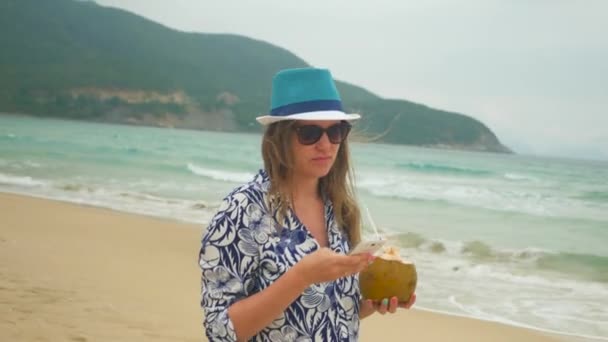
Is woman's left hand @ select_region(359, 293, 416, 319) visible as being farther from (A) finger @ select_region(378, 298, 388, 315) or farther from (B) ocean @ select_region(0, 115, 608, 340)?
(B) ocean @ select_region(0, 115, 608, 340)

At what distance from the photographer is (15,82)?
8825 cm

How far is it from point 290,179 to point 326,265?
0.39 meters

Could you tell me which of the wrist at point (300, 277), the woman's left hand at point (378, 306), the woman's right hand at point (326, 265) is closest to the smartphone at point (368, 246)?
the woman's right hand at point (326, 265)

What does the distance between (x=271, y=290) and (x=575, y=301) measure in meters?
7.56

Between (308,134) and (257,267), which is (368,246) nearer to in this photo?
(257,267)

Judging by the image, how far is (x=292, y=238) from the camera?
6.25 ft

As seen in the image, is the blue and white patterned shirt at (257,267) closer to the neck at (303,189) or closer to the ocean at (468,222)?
the neck at (303,189)

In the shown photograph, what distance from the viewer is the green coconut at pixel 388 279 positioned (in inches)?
81.1

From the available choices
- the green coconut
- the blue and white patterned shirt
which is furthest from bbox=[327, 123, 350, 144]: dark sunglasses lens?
the green coconut

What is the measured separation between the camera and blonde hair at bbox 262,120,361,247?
1944 millimetres

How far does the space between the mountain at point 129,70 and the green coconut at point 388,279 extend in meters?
67.6

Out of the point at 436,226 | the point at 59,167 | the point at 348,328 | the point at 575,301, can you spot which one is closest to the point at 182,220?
the point at 436,226

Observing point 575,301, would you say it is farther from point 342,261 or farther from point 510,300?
point 342,261

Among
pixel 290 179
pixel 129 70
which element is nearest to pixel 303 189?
pixel 290 179
